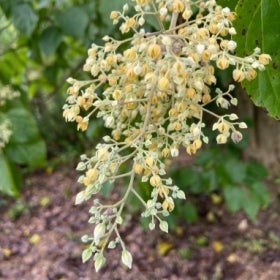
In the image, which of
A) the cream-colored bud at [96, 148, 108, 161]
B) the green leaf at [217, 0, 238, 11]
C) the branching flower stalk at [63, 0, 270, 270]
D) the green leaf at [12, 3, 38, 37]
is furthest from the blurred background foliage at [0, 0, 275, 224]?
the cream-colored bud at [96, 148, 108, 161]

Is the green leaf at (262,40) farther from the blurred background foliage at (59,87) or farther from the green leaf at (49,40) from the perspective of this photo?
the green leaf at (49,40)

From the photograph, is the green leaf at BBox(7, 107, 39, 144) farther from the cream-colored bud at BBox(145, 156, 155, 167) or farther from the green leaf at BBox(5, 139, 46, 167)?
the cream-colored bud at BBox(145, 156, 155, 167)

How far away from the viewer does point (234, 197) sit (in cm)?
171

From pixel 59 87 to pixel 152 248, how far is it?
68 centimetres

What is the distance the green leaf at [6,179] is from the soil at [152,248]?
1.68 feet

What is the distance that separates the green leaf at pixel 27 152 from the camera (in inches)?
52.7

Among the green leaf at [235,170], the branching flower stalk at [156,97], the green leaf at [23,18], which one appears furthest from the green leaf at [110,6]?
the green leaf at [235,170]

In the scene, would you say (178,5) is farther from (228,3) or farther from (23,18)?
(23,18)

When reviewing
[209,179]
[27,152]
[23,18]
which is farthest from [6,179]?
[209,179]

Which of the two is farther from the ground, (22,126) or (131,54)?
(131,54)

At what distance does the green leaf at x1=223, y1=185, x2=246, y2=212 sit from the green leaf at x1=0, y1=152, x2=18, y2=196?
665 millimetres

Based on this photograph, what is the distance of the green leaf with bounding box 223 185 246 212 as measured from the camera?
1698 mm

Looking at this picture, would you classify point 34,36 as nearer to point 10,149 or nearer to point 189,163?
point 10,149

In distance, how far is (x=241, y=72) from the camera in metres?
0.63
